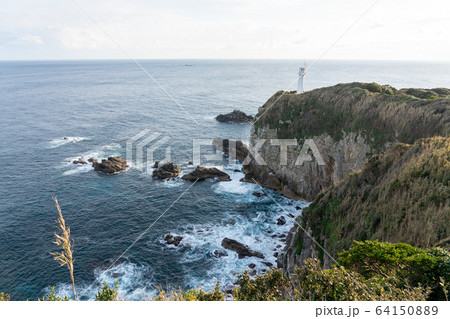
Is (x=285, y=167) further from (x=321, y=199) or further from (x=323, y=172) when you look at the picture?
(x=321, y=199)

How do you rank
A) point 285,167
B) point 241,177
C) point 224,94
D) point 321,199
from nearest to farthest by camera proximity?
point 321,199, point 285,167, point 241,177, point 224,94

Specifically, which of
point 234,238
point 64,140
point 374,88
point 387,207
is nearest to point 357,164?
point 374,88

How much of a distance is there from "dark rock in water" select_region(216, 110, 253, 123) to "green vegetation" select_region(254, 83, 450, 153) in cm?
2154

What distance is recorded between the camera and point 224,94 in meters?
109

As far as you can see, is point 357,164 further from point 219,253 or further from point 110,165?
point 110,165

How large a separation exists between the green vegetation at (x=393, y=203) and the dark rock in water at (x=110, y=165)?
115 ft

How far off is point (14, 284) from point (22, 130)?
182 ft

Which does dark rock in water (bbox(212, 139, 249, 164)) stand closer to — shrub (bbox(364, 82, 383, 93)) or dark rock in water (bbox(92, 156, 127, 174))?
dark rock in water (bbox(92, 156, 127, 174))

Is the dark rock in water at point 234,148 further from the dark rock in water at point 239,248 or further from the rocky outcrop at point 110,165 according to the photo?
the dark rock in water at point 239,248

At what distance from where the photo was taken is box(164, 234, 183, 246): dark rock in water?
98.3 ft

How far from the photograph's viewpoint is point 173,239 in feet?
100

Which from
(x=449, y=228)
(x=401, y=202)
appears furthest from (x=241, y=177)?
(x=449, y=228)

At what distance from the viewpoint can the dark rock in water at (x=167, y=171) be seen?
45000 mm
